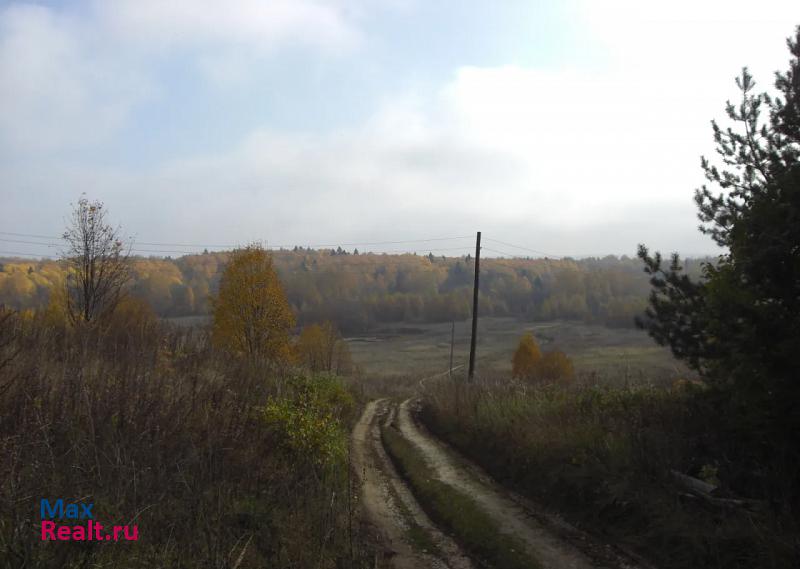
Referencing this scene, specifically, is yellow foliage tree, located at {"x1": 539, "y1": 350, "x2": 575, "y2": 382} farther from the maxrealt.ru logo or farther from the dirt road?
the maxrealt.ru logo

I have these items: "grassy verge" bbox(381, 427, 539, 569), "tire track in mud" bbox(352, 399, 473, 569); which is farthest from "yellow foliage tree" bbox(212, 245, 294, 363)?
"grassy verge" bbox(381, 427, 539, 569)

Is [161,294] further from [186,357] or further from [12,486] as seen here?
[12,486]

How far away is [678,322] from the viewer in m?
10.8

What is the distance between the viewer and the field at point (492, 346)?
84.3 metres

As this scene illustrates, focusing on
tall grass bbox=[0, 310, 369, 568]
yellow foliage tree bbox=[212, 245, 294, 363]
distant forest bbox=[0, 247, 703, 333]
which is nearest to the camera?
tall grass bbox=[0, 310, 369, 568]

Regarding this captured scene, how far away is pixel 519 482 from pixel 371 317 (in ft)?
443

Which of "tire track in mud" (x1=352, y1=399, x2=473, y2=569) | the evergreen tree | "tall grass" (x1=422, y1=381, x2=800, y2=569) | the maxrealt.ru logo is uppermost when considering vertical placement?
the evergreen tree

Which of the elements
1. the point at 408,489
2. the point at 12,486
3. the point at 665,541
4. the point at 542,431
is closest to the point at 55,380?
the point at 12,486

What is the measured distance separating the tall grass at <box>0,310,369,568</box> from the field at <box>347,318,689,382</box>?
65.4m

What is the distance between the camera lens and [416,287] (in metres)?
166

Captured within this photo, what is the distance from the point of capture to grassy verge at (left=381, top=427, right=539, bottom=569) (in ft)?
24.6

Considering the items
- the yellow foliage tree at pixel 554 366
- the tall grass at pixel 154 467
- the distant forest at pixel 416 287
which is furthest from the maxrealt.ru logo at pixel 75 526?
the distant forest at pixel 416 287

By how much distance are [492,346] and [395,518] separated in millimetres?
102905

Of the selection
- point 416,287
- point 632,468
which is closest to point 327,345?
point 632,468
